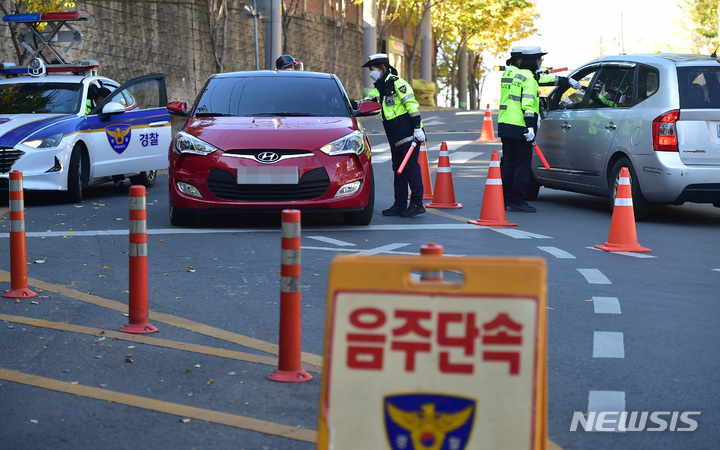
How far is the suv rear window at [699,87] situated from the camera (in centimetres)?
1071

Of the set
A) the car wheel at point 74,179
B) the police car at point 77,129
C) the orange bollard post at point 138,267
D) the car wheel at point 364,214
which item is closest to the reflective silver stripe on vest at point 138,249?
the orange bollard post at point 138,267

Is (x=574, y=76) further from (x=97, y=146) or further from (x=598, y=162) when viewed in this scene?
(x=97, y=146)

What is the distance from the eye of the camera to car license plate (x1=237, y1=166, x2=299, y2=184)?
1002 centimetres

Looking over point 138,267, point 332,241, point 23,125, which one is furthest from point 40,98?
point 138,267

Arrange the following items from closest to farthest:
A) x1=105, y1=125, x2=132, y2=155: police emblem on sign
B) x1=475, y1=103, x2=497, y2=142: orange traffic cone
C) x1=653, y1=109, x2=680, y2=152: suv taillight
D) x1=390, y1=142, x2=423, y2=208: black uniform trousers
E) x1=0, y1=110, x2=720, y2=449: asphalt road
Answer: x1=0, y1=110, x2=720, y2=449: asphalt road, x1=653, y1=109, x2=680, y2=152: suv taillight, x1=390, y1=142, x2=423, y2=208: black uniform trousers, x1=105, y1=125, x2=132, y2=155: police emblem on sign, x1=475, y1=103, x2=497, y2=142: orange traffic cone

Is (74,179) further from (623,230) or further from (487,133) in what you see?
(487,133)

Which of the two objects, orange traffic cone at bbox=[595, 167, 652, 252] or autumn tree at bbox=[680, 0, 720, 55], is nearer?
orange traffic cone at bbox=[595, 167, 652, 252]

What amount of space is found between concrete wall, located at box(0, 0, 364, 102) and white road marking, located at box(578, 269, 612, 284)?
17.6 metres

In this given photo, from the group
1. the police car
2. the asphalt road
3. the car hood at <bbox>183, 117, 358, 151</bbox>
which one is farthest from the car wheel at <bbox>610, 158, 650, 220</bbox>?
the police car

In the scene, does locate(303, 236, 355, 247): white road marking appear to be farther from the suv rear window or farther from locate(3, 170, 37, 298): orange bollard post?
the suv rear window

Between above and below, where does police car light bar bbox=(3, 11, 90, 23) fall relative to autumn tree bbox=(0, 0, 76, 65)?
below

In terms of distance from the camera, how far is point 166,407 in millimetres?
4645

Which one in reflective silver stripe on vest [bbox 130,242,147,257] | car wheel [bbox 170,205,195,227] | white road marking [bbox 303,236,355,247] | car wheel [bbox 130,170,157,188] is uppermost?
reflective silver stripe on vest [bbox 130,242,147,257]

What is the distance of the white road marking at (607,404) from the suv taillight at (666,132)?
20.4 ft
